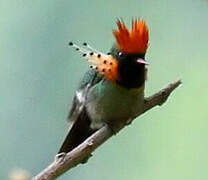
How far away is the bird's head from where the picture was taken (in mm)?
1356

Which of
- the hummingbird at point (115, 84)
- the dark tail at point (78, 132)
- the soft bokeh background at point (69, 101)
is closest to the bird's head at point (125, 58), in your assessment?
the hummingbird at point (115, 84)

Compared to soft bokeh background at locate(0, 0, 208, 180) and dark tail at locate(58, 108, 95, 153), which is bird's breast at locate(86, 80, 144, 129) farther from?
soft bokeh background at locate(0, 0, 208, 180)

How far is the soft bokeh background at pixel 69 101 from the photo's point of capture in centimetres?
192

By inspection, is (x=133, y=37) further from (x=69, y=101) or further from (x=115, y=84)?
(x=69, y=101)

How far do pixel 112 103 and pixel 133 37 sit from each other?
0.16 metres

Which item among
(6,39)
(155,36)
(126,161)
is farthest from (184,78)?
(6,39)

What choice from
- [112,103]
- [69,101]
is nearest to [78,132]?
[112,103]

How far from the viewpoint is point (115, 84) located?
1.42 meters

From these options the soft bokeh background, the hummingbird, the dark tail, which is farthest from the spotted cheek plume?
the soft bokeh background

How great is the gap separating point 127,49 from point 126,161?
0.62 meters

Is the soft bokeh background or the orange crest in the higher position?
the orange crest

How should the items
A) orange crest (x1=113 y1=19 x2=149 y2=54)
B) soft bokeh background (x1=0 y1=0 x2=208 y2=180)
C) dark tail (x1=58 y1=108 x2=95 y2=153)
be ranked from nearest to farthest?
orange crest (x1=113 y1=19 x2=149 y2=54) → dark tail (x1=58 y1=108 x2=95 y2=153) → soft bokeh background (x1=0 y1=0 x2=208 y2=180)

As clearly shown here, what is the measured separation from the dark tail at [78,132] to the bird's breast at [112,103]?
0.02 m

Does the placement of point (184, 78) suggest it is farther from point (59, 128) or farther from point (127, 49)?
point (127, 49)
